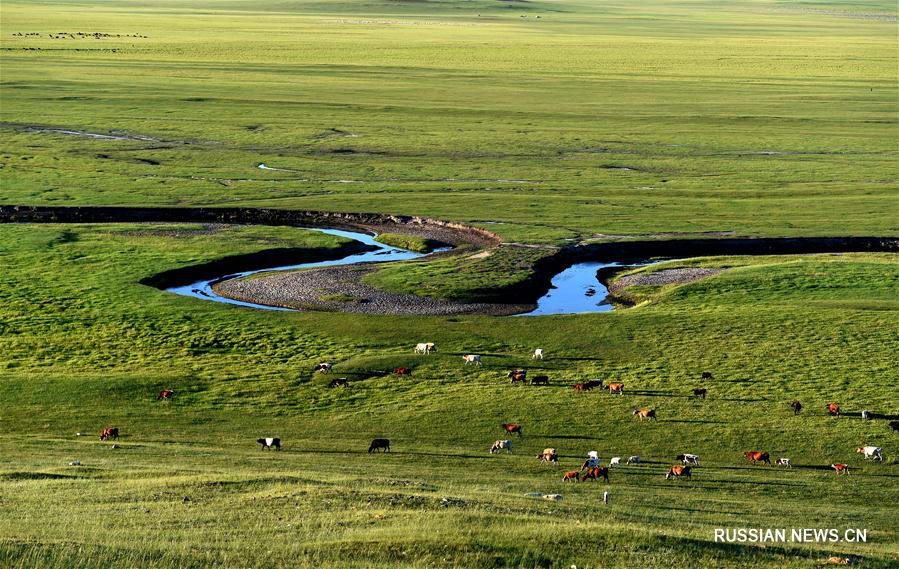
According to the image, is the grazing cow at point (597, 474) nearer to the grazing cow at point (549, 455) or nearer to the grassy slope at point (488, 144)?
the grazing cow at point (549, 455)

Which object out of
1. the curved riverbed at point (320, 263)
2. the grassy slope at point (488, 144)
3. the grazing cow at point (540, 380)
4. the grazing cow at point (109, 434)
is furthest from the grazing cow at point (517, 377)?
the grassy slope at point (488, 144)

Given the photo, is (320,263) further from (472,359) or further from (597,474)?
(597,474)

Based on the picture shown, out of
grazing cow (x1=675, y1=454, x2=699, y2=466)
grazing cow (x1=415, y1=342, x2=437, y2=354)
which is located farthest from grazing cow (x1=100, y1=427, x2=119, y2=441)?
grazing cow (x1=675, y1=454, x2=699, y2=466)

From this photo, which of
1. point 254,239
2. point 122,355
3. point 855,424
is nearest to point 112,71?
point 254,239

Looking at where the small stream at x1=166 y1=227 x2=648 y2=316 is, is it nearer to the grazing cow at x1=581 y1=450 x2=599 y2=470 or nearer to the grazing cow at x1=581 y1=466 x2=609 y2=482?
the grazing cow at x1=581 y1=450 x2=599 y2=470

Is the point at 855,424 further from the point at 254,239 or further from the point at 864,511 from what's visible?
the point at 254,239
